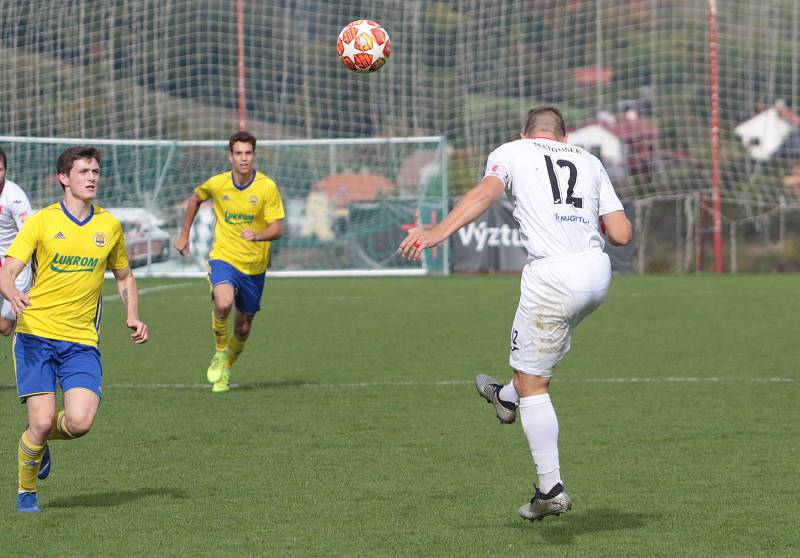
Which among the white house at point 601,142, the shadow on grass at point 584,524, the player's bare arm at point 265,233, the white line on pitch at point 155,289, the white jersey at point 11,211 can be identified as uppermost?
the white house at point 601,142

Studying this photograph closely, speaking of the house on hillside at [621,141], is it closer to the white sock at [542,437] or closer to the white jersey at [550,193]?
the white jersey at [550,193]

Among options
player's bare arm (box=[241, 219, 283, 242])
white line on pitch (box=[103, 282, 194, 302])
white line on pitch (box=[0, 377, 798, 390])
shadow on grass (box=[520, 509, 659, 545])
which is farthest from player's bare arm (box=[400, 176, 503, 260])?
white line on pitch (box=[103, 282, 194, 302])

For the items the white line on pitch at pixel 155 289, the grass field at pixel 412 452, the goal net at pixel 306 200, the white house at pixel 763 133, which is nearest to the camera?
the grass field at pixel 412 452

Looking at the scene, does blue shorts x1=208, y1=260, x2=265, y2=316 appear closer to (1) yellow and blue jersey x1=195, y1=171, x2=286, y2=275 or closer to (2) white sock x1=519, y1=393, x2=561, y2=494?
(1) yellow and blue jersey x1=195, y1=171, x2=286, y2=275

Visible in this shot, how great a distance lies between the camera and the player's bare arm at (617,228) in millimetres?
6094

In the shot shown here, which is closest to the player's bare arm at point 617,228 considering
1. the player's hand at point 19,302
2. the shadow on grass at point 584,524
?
the shadow on grass at point 584,524

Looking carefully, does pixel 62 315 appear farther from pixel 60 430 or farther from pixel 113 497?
pixel 113 497

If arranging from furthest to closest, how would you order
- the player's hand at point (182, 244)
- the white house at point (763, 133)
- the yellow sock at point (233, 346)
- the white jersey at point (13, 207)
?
the white house at point (763, 133)
the yellow sock at point (233, 346)
the player's hand at point (182, 244)
the white jersey at point (13, 207)

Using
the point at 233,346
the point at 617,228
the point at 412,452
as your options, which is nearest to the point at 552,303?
the point at 617,228

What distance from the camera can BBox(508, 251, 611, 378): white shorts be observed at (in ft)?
19.6

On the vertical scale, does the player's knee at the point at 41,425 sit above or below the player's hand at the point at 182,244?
below

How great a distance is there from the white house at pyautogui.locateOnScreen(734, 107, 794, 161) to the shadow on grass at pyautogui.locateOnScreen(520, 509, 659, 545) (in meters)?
23.9

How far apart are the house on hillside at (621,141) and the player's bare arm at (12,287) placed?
22691 millimetres

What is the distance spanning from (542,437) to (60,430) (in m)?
2.33
